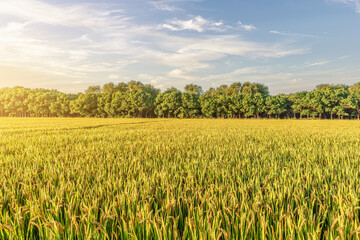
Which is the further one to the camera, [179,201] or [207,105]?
[207,105]

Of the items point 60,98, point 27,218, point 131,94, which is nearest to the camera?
point 27,218

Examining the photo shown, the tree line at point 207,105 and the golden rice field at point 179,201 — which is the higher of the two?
the tree line at point 207,105

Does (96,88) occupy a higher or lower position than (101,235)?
higher

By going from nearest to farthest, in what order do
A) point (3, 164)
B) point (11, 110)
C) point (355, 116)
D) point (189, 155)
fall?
point (3, 164) → point (189, 155) → point (355, 116) → point (11, 110)

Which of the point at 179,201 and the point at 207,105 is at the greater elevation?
the point at 207,105

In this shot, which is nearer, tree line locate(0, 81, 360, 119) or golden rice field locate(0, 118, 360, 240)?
golden rice field locate(0, 118, 360, 240)

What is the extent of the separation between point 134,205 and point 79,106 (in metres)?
91.3

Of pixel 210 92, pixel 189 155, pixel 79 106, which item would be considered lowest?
pixel 189 155

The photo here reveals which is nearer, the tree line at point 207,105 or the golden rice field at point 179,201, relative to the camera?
the golden rice field at point 179,201

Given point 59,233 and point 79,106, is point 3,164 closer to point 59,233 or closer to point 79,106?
point 59,233

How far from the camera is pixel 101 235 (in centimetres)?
179

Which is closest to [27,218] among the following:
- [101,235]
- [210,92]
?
[101,235]

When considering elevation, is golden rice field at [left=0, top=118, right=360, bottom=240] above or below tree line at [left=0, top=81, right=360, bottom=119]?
below

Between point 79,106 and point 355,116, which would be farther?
point 79,106
